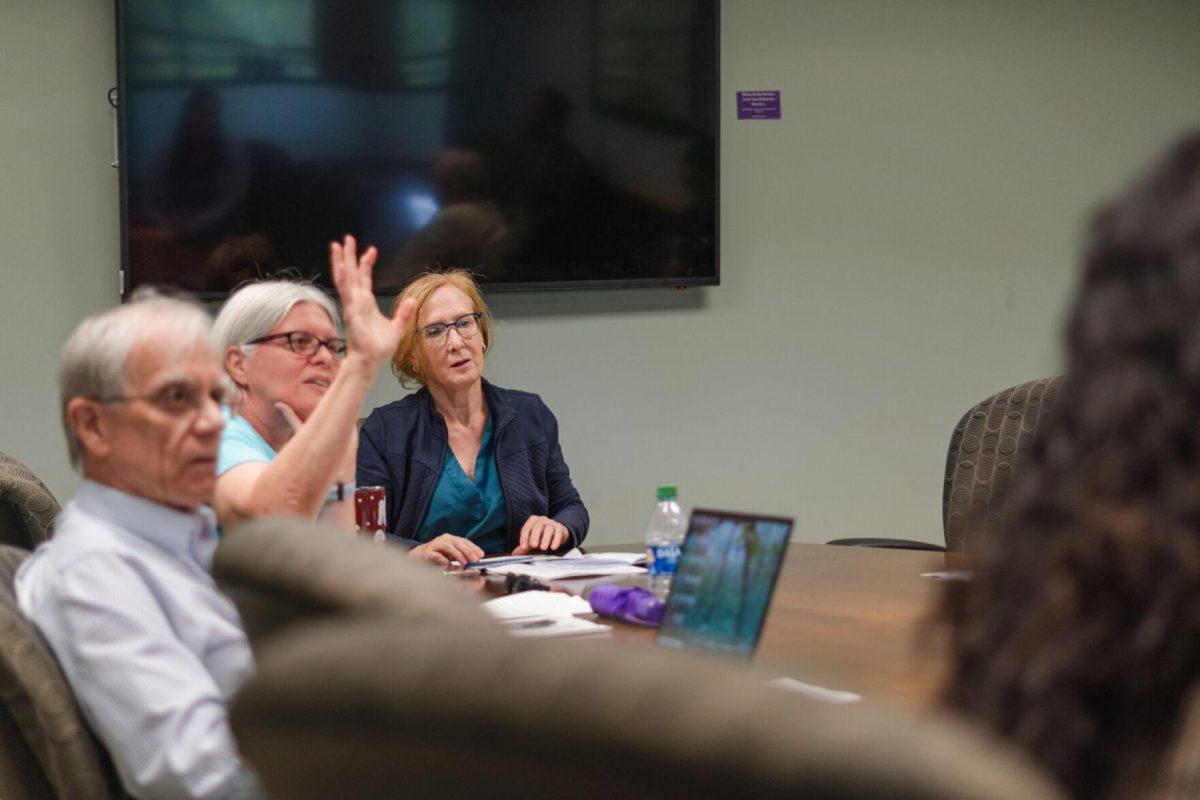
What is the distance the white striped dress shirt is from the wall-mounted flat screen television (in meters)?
2.64

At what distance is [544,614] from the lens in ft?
7.32

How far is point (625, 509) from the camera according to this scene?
4805 millimetres

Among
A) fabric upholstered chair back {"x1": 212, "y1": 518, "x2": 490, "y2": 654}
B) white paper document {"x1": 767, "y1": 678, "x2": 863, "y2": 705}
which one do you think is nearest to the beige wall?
fabric upholstered chair back {"x1": 212, "y1": 518, "x2": 490, "y2": 654}

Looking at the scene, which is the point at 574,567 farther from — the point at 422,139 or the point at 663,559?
the point at 422,139

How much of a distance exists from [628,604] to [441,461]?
128 centimetres

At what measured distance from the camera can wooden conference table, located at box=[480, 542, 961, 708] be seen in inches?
71.6

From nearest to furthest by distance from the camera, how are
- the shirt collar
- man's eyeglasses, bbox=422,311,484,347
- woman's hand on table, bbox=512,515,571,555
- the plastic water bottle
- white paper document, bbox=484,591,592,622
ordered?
1. the shirt collar
2. white paper document, bbox=484,591,592,622
3. the plastic water bottle
4. woman's hand on table, bbox=512,515,571,555
5. man's eyeglasses, bbox=422,311,484,347

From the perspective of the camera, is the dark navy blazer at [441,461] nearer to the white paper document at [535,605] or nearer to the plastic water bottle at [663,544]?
the plastic water bottle at [663,544]

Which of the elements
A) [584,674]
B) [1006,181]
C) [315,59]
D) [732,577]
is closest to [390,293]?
[315,59]

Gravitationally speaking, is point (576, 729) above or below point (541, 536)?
above

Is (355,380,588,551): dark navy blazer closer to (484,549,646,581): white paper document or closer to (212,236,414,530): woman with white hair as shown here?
(484,549,646,581): white paper document

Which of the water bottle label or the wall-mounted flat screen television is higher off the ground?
the wall-mounted flat screen television

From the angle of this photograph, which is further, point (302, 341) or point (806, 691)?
point (302, 341)

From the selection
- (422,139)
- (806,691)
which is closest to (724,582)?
(806,691)
